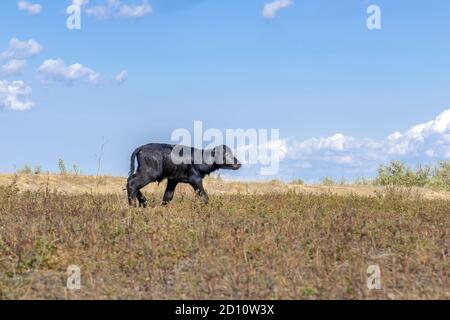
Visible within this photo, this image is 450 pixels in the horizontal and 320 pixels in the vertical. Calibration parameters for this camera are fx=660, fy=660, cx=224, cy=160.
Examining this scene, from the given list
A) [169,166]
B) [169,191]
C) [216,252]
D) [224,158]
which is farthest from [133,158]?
[216,252]

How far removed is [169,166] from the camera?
681 inches

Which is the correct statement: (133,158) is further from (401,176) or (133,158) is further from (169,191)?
(401,176)

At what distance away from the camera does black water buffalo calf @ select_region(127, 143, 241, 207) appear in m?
17.0

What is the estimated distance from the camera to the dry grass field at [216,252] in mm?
8891

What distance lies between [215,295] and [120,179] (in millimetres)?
16909

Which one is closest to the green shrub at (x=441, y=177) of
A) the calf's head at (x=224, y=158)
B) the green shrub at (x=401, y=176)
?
the green shrub at (x=401, y=176)

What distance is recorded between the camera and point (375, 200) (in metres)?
18.7

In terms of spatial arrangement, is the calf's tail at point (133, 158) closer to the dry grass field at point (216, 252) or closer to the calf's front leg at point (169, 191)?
the calf's front leg at point (169, 191)

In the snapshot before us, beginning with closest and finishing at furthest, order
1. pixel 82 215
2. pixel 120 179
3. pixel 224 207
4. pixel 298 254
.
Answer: pixel 298 254
pixel 82 215
pixel 224 207
pixel 120 179

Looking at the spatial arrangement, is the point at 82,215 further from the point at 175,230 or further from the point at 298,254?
the point at 298,254

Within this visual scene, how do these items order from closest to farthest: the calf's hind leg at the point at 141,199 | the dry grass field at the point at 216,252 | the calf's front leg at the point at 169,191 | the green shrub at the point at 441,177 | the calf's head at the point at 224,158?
the dry grass field at the point at 216,252, the calf's hind leg at the point at 141,199, the calf's front leg at the point at 169,191, the calf's head at the point at 224,158, the green shrub at the point at 441,177

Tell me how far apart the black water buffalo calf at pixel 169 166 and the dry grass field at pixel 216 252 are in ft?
5.07

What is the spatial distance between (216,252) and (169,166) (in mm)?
7016
